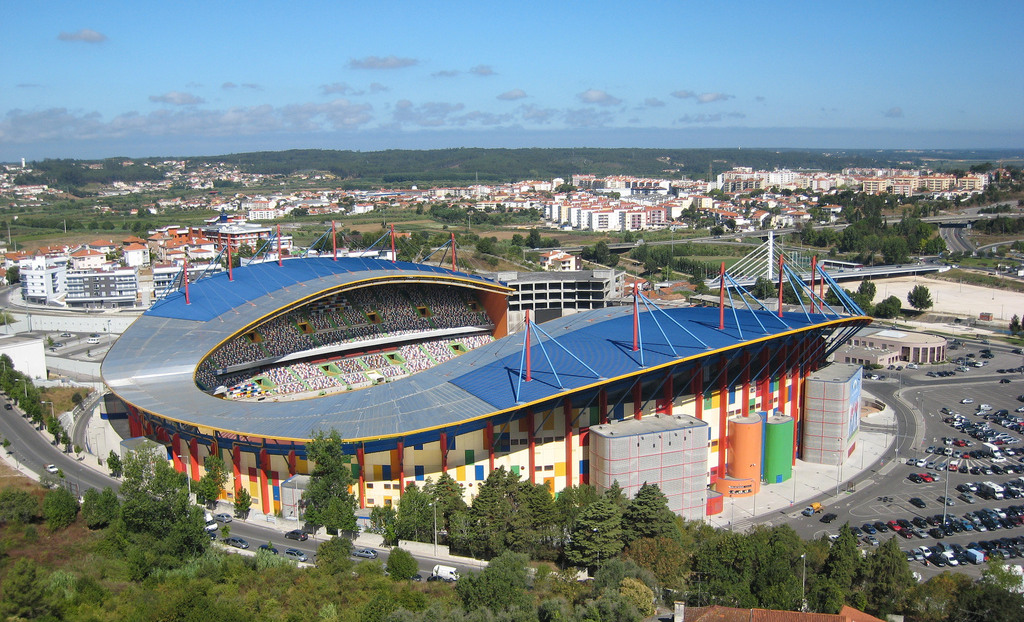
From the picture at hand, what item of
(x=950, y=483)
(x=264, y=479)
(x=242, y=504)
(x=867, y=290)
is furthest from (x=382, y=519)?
(x=867, y=290)

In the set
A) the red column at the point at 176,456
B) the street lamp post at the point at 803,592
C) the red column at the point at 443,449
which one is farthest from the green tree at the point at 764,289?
the red column at the point at 176,456

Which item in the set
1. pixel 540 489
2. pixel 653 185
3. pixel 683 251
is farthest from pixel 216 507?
pixel 653 185

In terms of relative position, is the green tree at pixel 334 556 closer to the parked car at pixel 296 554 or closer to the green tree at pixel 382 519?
the parked car at pixel 296 554

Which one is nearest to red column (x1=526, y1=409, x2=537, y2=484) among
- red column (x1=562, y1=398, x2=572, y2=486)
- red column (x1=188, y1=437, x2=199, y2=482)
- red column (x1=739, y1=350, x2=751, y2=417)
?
red column (x1=562, y1=398, x2=572, y2=486)

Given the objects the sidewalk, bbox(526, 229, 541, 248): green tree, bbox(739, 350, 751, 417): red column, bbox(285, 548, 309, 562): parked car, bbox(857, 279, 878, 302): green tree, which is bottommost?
the sidewalk

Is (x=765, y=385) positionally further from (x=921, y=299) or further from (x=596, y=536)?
(x=921, y=299)

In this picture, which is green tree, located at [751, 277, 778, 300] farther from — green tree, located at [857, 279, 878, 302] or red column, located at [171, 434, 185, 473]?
red column, located at [171, 434, 185, 473]

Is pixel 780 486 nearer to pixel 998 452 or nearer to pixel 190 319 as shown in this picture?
pixel 998 452
